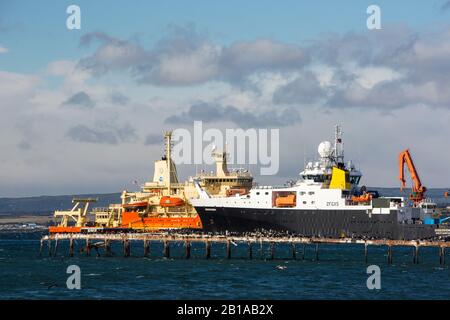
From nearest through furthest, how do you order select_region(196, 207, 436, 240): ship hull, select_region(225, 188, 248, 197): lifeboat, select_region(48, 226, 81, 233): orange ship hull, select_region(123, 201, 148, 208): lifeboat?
select_region(196, 207, 436, 240): ship hull → select_region(225, 188, 248, 197): lifeboat → select_region(48, 226, 81, 233): orange ship hull → select_region(123, 201, 148, 208): lifeboat

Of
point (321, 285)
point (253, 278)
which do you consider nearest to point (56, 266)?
point (253, 278)

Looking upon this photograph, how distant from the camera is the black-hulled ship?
464 feet

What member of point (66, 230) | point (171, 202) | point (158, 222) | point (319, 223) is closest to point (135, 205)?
point (158, 222)

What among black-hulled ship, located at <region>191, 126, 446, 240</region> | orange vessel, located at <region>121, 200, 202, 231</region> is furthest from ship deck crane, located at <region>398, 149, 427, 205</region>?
orange vessel, located at <region>121, 200, 202, 231</region>

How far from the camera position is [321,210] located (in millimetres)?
145000

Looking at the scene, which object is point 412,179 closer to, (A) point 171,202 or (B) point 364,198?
(B) point 364,198

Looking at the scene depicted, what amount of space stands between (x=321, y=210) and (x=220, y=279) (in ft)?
188

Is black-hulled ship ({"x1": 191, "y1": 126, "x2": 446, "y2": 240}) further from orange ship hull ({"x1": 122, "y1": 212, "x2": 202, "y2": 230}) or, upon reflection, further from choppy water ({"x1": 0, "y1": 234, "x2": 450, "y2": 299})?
choppy water ({"x1": 0, "y1": 234, "x2": 450, "y2": 299})

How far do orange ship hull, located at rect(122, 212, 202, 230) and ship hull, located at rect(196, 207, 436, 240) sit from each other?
42.3 feet

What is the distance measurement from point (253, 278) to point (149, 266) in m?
17.5

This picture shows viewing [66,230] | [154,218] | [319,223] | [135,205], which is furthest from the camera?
[135,205]

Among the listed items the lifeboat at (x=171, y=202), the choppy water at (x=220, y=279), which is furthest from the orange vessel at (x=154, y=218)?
the choppy water at (x=220, y=279)
